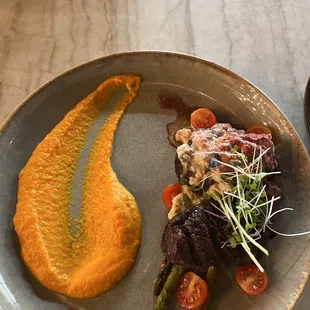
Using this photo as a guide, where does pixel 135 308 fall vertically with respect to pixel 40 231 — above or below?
below

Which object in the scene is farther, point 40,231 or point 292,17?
point 292,17

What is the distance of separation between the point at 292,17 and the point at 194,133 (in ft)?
5.45

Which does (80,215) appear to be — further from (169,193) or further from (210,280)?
(210,280)

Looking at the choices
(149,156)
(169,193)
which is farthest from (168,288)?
(149,156)

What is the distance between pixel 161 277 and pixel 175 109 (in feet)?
4.22

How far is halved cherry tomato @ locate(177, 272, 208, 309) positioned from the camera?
8.88ft

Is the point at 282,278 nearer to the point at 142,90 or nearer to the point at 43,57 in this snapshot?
the point at 142,90

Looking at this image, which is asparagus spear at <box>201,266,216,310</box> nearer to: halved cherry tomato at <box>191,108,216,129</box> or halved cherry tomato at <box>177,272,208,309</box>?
halved cherry tomato at <box>177,272,208,309</box>

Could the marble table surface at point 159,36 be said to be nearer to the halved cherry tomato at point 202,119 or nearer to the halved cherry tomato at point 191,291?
the halved cherry tomato at point 202,119

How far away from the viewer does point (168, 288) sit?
2746 millimetres

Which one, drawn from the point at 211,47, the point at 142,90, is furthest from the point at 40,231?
the point at 211,47

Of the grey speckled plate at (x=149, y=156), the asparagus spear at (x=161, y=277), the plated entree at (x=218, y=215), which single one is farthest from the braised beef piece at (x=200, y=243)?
the grey speckled plate at (x=149, y=156)

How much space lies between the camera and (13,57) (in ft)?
12.4

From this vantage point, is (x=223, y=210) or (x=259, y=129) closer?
(x=223, y=210)
